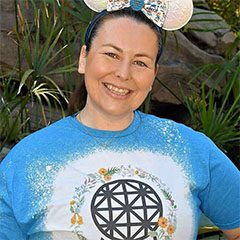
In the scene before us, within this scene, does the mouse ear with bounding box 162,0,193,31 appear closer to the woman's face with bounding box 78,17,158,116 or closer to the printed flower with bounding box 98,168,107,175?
the woman's face with bounding box 78,17,158,116

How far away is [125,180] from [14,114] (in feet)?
5.28

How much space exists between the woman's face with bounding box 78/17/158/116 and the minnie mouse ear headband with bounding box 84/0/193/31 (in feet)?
0.11

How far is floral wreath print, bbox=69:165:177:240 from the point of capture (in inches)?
59.9

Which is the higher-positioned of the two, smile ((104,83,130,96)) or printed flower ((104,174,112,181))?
smile ((104,83,130,96))

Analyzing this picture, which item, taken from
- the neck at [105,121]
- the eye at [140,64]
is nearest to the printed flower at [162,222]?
the neck at [105,121]

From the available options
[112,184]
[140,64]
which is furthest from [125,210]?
[140,64]

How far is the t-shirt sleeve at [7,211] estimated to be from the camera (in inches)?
60.1

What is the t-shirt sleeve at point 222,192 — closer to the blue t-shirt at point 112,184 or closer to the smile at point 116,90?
the blue t-shirt at point 112,184

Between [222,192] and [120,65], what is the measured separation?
0.38 meters

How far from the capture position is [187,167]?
1.60m

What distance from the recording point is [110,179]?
1540mm

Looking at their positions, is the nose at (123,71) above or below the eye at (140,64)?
below

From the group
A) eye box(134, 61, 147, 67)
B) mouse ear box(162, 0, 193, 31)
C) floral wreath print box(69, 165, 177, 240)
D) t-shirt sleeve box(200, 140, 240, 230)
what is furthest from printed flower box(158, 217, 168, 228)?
mouse ear box(162, 0, 193, 31)

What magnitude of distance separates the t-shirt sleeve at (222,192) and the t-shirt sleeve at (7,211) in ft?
1.43
